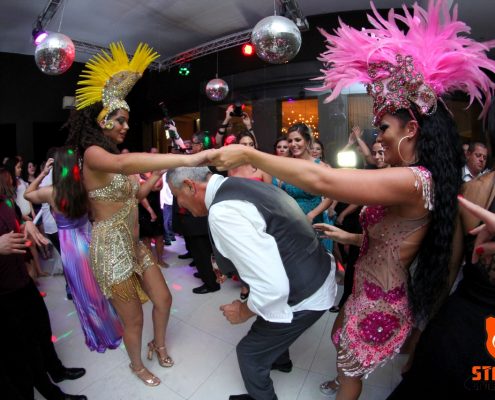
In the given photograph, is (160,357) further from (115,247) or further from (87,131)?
(87,131)

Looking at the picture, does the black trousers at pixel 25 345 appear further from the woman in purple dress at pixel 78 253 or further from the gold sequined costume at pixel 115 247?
the gold sequined costume at pixel 115 247

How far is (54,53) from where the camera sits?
12.7ft

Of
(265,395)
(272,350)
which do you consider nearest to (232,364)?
(265,395)

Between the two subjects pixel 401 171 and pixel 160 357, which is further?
pixel 160 357

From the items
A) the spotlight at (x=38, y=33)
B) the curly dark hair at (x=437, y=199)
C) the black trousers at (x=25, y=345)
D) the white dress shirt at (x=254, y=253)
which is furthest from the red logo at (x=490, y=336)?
the spotlight at (x=38, y=33)

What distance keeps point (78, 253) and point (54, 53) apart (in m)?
3.02

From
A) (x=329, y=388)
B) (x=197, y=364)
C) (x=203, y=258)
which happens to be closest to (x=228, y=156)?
(x=329, y=388)

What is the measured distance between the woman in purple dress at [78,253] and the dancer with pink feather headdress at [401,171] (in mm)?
1263

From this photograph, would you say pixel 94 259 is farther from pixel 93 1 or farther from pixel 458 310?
pixel 93 1

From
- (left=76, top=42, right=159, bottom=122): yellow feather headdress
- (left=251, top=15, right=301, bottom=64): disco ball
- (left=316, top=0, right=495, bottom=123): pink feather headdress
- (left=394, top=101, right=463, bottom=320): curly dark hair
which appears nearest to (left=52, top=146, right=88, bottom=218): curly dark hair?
(left=76, top=42, right=159, bottom=122): yellow feather headdress

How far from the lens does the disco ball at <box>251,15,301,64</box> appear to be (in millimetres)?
3396

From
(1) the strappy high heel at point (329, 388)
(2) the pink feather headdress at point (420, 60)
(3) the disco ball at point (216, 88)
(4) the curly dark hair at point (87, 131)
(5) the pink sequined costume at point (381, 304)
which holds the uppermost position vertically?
(3) the disco ball at point (216, 88)

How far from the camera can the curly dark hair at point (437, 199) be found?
1.12 m

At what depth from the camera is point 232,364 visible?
7.27ft
